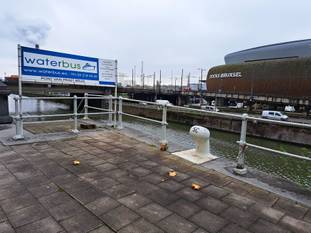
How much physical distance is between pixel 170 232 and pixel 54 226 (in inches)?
38.0

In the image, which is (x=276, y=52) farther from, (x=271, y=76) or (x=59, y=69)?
(x=59, y=69)

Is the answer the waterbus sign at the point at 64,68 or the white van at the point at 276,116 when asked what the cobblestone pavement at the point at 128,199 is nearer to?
the waterbus sign at the point at 64,68

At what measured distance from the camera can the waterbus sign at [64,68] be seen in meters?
4.62

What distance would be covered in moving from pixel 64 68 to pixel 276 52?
67.5m

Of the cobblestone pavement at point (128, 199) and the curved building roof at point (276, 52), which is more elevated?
the curved building roof at point (276, 52)

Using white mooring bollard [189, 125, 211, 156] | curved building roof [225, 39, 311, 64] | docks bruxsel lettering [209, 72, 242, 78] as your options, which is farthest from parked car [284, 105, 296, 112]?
white mooring bollard [189, 125, 211, 156]

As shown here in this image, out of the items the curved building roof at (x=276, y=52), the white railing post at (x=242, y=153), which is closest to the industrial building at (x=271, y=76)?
the curved building roof at (x=276, y=52)

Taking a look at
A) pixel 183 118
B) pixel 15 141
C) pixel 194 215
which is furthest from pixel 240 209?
pixel 183 118

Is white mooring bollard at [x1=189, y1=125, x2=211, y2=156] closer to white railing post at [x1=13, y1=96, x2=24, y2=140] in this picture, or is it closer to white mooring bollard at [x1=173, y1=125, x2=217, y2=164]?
white mooring bollard at [x1=173, y1=125, x2=217, y2=164]

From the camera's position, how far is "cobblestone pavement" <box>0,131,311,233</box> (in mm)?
1889

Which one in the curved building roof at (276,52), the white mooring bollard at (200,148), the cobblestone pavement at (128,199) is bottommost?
the cobblestone pavement at (128,199)

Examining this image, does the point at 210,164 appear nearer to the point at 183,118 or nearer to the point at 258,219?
the point at 258,219

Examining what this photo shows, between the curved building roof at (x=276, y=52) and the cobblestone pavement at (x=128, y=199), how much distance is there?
62.6 metres

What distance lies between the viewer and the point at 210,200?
236 centimetres
